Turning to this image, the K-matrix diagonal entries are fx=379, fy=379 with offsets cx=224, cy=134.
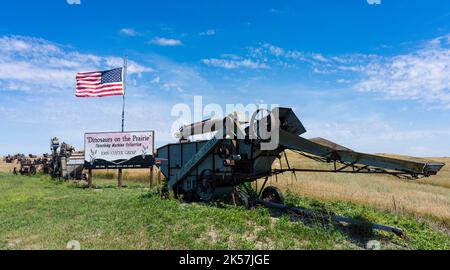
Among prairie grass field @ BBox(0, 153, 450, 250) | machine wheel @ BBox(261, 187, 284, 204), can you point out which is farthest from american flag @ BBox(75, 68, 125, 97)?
machine wheel @ BBox(261, 187, 284, 204)

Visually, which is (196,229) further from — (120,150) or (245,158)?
(120,150)

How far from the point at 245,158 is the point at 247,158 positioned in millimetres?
100

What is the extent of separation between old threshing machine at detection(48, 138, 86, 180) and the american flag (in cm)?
689

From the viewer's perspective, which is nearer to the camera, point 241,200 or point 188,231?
point 188,231

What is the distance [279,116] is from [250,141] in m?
1.31

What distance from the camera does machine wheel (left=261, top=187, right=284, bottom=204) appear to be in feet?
43.4

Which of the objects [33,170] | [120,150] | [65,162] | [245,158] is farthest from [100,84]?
[33,170]

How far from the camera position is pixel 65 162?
32.2 m

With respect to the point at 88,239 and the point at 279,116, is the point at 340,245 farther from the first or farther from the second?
the point at 88,239

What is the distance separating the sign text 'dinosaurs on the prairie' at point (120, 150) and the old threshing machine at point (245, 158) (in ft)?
28.3
